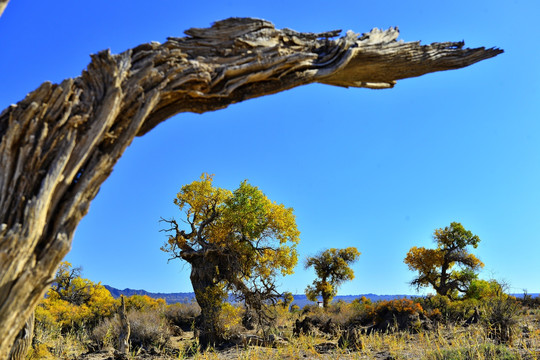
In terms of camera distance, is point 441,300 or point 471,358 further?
point 441,300

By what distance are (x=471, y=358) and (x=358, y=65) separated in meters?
6.50

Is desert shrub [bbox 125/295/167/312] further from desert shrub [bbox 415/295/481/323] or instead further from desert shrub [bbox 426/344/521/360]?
desert shrub [bbox 426/344/521/360]

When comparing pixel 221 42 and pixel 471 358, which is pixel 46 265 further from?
pixel 471 358

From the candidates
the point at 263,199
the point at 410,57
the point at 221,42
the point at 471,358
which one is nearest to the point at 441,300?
the point at 263,199

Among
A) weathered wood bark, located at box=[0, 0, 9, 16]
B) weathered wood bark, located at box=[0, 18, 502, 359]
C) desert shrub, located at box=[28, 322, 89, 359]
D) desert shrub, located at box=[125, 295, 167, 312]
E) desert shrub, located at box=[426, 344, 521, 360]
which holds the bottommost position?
desert shrub, located at box=[28, 322, 89, 359]

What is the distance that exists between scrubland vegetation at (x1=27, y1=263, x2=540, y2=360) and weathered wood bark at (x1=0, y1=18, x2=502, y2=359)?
7003mm

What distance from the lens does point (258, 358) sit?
389 inches

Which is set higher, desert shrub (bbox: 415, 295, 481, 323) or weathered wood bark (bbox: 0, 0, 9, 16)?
weathered wood bark (bbox: 0, 0, 9, 16)

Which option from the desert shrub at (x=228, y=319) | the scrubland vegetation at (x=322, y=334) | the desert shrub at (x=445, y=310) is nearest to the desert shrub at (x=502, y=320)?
the scrubland vegetation at (x=322, y=334)

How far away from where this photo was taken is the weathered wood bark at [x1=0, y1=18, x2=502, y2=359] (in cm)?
273

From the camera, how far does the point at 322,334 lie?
603 inches

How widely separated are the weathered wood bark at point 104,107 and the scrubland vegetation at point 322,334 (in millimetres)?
7003

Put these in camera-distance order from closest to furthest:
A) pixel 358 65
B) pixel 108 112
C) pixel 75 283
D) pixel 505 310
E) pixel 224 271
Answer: pixel 108 112
pixel 358 65
pixel 505 310
pixel 224 271
pixel 75 283

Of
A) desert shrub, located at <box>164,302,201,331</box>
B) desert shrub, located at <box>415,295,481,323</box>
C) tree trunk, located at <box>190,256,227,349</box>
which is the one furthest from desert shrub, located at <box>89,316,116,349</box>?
desert shrub, located at <box>415,295,481,323</box>
